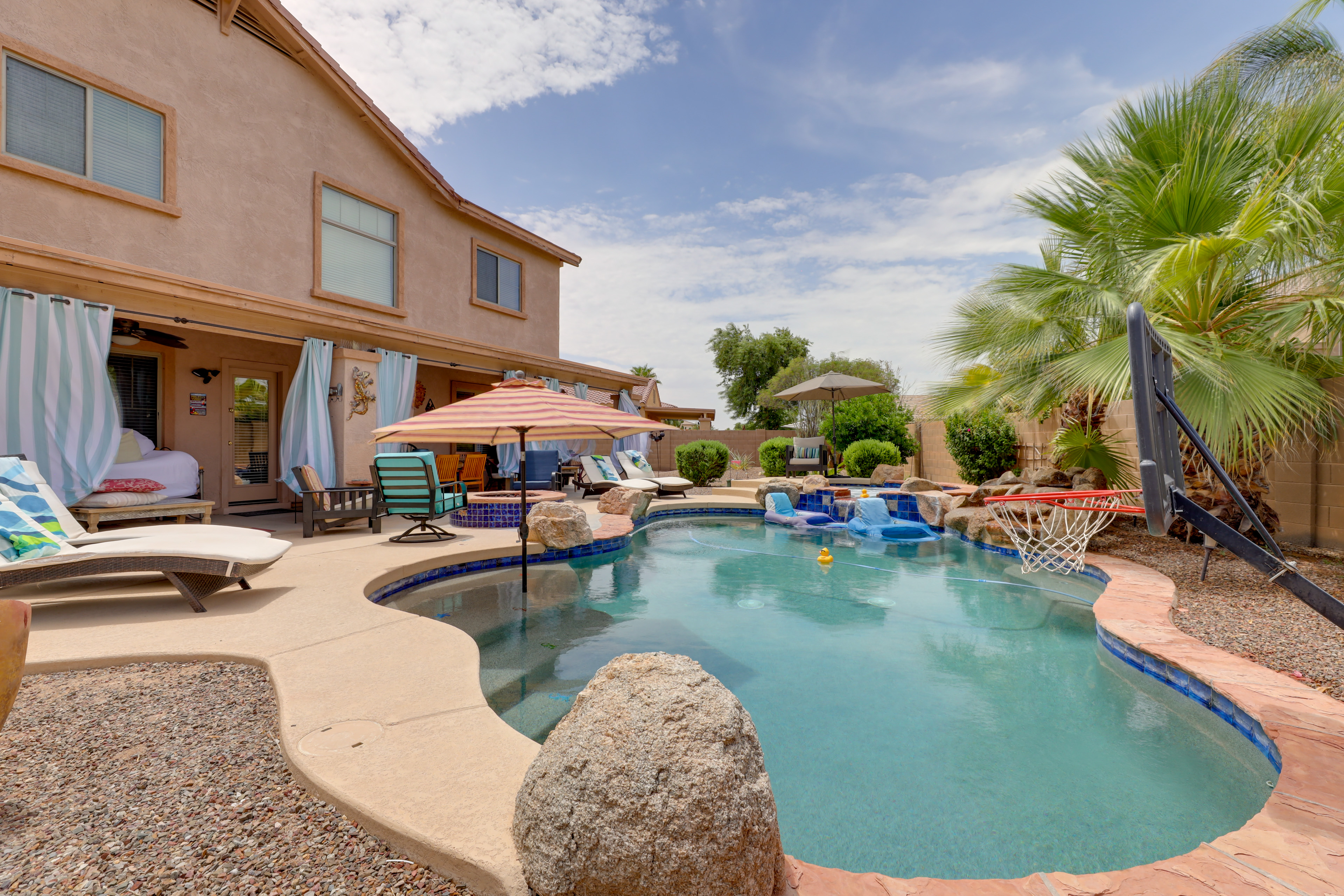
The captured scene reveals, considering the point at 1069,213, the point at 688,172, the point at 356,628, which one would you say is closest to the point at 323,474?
the point at 356,628

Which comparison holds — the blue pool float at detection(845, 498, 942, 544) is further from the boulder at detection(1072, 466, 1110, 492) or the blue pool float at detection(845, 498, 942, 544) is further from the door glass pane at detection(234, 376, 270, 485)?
the door glass pane at detection(234, 376, 270, 485)

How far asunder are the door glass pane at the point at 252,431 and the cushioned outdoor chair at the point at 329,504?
269 cm

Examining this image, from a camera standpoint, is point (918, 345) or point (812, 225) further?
point (812, 225)

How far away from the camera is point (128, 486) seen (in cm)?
687

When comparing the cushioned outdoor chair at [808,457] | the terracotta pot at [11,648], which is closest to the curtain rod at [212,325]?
the terracotta pot at [11,648]

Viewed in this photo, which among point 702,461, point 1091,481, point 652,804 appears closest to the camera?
point 652,804

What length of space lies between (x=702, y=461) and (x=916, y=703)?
40.4 feet

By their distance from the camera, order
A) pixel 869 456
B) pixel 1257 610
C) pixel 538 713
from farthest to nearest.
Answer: pixel 869 456, pixel 1257 610, pixel 538 713

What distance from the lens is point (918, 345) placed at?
8828mm

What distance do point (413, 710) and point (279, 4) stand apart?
1149 centimetres

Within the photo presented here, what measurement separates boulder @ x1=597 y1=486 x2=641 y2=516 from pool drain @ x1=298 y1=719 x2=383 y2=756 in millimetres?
7601

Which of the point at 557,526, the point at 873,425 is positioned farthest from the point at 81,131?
the point at 873,425

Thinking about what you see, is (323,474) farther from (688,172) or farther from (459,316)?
(688,172)

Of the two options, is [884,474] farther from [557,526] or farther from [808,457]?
[557,526]
